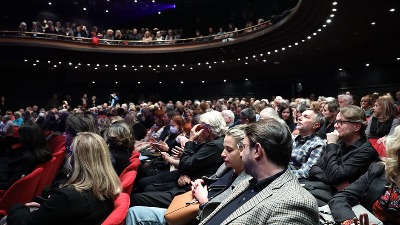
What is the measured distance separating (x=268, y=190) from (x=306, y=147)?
1997mm

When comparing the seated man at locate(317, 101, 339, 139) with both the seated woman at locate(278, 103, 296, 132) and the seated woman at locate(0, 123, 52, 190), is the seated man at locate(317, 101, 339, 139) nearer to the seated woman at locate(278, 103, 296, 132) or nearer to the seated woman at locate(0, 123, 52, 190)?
the seated woman at locate(278, 103, 296, 132)

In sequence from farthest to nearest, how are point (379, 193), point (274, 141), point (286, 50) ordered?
point (286, 50), point (379, 193), point (274, 141)

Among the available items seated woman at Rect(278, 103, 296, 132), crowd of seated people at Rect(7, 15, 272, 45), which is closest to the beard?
seated woman at Rect(278, 103, 296, 132)

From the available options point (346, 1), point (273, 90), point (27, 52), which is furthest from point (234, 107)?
point (27, 52)

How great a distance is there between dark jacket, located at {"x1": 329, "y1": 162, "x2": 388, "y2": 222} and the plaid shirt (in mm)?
695

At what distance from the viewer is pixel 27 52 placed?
1686 cm

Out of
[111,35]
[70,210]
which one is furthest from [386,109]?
[111,35]

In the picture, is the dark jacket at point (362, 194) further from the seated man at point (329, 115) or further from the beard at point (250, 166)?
the seated man at point (329, 115)

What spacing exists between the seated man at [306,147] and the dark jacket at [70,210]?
69.5 inches

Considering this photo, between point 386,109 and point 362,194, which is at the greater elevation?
point 386,109

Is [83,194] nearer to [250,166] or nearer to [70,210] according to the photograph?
[70,210]

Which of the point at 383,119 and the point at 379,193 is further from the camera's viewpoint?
the point at 383,119

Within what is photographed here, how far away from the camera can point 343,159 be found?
2.99 m

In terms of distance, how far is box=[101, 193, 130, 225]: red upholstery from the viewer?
204 cm
